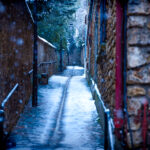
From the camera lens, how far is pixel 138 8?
3.34m

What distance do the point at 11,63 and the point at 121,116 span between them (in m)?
2.99

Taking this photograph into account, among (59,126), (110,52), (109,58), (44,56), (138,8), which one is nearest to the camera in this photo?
(138,8)

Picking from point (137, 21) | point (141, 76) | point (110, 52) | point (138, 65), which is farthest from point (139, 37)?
point (110, 52)

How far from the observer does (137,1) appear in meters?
3.35

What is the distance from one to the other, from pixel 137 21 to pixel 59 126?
3769 mm

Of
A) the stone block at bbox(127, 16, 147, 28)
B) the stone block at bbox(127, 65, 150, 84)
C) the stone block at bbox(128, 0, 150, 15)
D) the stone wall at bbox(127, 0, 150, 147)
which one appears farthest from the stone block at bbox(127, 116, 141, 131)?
the stone block at bbox(128, 0, 150, 15)

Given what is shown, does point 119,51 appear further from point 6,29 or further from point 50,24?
point 50,24

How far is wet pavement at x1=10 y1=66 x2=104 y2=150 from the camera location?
15.7 feet

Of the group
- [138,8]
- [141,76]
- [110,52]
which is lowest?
[141,76]

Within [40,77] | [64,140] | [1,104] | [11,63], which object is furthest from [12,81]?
[40,77]

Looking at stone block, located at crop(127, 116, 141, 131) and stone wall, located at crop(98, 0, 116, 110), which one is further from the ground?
stone wall, located at crop(98, 0, 116, 110)

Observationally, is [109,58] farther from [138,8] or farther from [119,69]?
[138,8]

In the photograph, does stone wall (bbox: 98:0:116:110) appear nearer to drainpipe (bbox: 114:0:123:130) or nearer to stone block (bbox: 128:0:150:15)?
drainpipe (bbox: 114:0:123:130)

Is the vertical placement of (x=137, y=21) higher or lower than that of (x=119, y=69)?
higher
